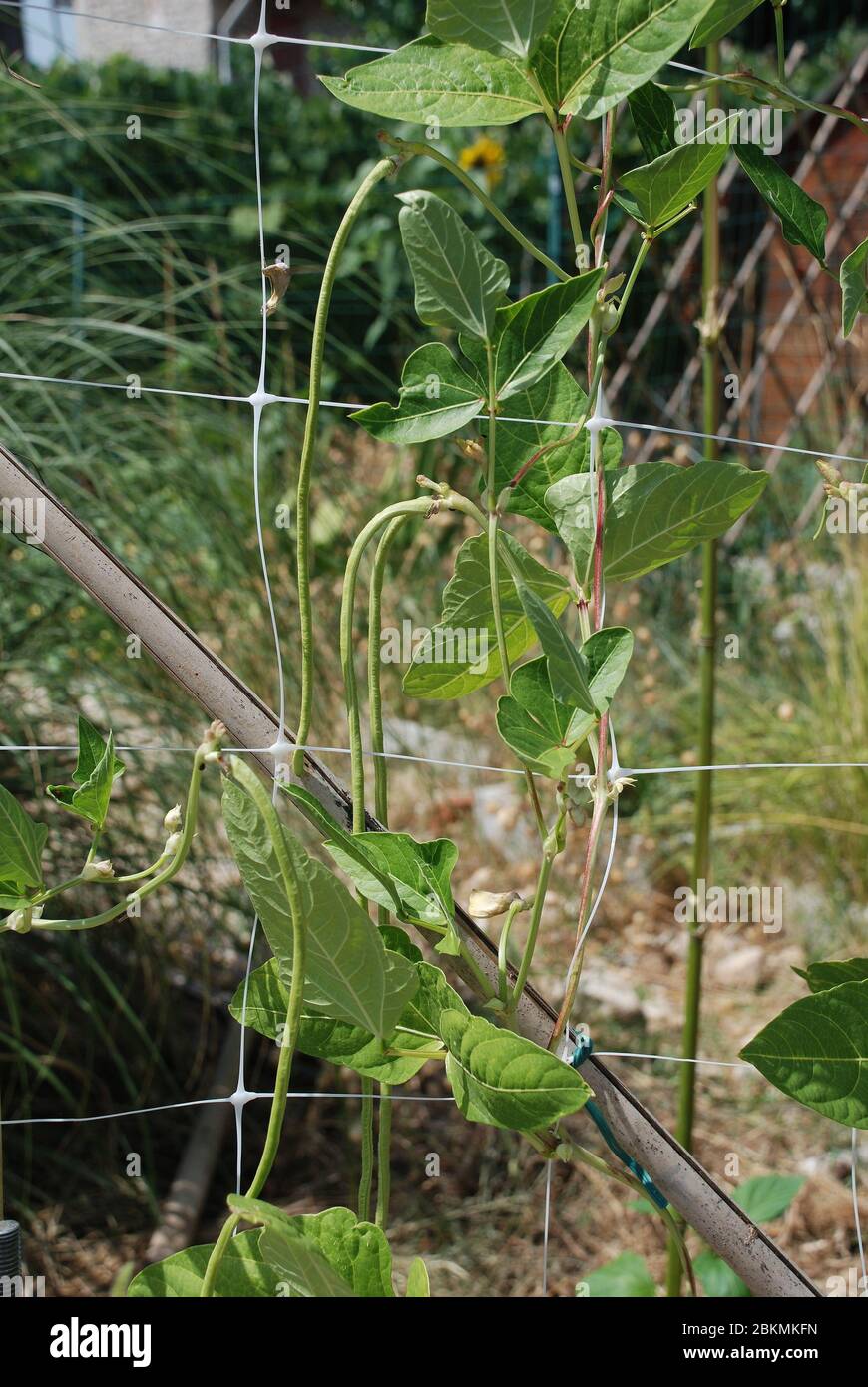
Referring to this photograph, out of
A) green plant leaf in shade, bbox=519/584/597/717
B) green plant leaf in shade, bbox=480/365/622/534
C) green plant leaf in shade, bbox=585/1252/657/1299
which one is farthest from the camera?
green plant leaf in shade, bbox=585/1252/657/1299

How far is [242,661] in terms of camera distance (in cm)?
154

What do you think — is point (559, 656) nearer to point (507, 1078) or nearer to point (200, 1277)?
point (507, 1078)

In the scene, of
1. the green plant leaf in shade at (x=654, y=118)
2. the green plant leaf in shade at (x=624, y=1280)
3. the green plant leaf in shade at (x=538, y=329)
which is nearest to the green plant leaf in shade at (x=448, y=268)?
the green plant leaf in shade at (x=538, y=329)

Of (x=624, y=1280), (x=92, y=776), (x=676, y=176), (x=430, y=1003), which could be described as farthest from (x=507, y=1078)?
(x=624, y=1280)

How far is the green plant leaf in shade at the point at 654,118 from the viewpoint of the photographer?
0.38m

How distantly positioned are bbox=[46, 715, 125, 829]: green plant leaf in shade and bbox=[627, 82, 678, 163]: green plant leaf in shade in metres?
0.26

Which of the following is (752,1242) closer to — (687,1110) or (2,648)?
(687,1110)

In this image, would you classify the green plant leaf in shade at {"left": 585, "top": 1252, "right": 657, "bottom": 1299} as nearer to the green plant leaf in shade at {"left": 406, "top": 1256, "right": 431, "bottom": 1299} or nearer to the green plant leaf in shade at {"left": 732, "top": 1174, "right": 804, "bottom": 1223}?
the green plant leaf in shade at {"left": 732, "top": 1174, "right": 804, "bottom": 1223}

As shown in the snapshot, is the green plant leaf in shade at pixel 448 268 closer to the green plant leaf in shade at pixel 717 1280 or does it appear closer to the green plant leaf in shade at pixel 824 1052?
the green plant leaf in shade at pixel 824 1052

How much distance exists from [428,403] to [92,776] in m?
0.16

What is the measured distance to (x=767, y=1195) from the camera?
99 centimetres

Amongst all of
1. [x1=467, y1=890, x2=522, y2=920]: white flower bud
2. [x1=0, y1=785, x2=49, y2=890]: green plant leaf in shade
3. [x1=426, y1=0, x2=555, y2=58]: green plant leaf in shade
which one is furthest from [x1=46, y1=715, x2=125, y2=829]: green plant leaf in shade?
[x1=426, y1=0, x2=555, y2=58]: green plant leaf in shade

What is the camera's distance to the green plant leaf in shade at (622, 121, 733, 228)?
1.10 ft
